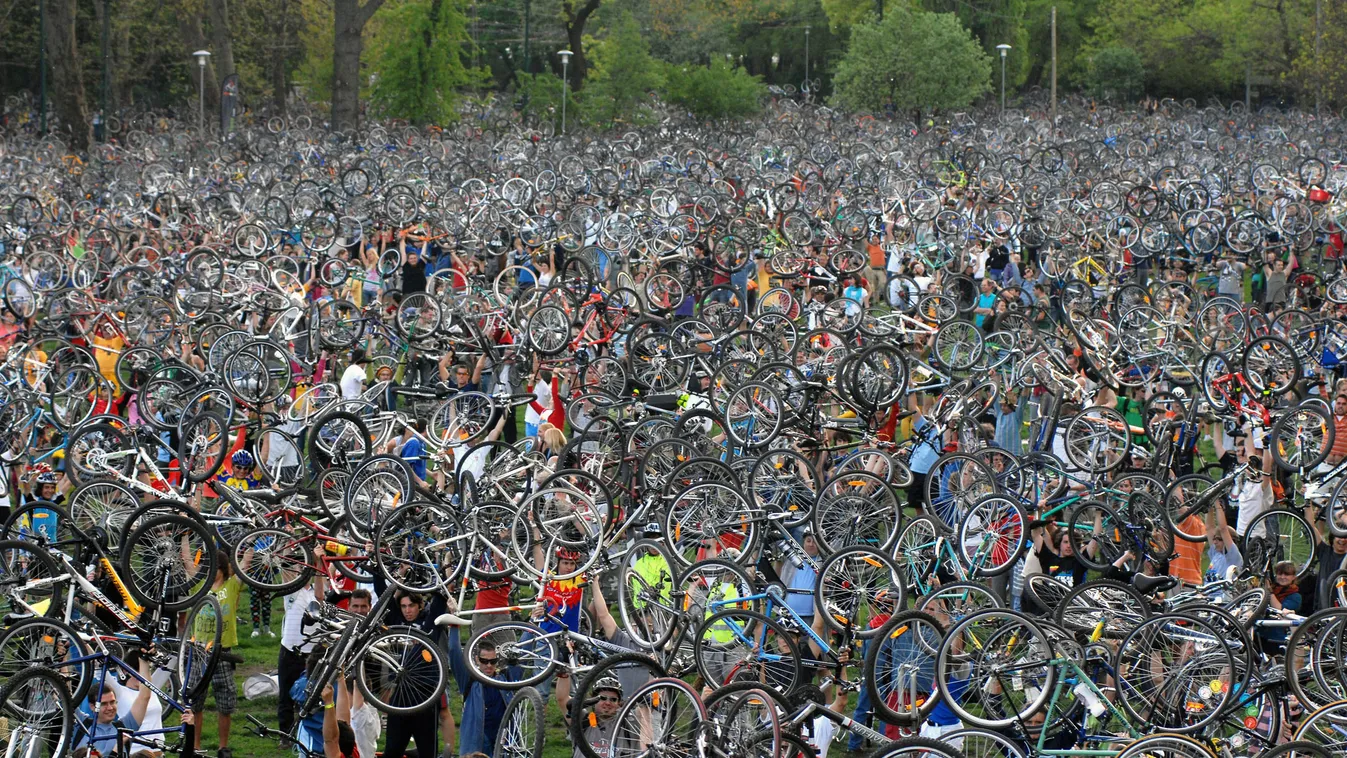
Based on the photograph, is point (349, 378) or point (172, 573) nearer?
point (172, 573)

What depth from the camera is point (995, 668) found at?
8.07m

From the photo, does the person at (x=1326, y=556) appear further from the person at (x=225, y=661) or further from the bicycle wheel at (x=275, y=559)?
the person at (x=225, y=661)

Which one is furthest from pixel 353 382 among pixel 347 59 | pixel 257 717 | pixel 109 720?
pixel 347 59

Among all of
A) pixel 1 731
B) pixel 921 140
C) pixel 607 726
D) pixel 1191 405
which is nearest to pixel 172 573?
pixel 1 731

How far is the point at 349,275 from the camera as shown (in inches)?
752

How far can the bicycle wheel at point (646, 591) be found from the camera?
949 centimetres

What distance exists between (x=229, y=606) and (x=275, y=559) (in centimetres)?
49

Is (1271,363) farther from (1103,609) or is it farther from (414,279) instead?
(414,279)

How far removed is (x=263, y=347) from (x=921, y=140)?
2201cm

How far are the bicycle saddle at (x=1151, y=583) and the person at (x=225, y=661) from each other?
5375 mm

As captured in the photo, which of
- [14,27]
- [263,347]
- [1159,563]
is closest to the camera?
[1159,563]

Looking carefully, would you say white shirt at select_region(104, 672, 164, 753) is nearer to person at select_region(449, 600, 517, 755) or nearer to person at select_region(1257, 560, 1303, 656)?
person at select_region(449, 600, 517, 755)

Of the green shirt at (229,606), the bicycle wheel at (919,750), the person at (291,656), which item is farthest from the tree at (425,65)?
the bicycle wheel at (919,750)

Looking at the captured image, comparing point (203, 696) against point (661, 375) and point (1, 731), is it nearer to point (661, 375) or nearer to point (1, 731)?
point (1, 731)
